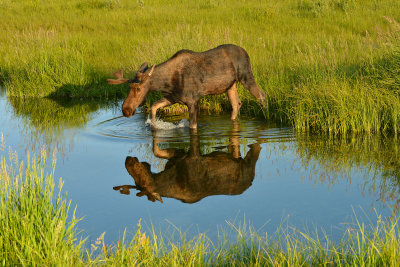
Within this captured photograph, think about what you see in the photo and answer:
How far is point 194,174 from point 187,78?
285 centimetres

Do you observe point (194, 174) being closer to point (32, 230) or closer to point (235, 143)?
point (235, 143)

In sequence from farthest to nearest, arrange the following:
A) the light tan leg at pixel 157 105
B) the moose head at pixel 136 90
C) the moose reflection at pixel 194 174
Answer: the light tan leg at pixel 157 105 → the moose head at pixel 136 90 → the moose reflection at pixel 194 174

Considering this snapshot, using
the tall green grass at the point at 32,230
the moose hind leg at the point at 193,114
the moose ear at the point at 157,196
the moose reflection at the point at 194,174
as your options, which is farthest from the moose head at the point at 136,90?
the tall green grass at the point at 32,230

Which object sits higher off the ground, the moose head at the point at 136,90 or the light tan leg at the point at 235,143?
the moose head at the point at 136,90

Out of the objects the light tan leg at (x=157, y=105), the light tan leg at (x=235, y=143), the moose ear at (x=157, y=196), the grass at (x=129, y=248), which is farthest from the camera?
the light tan leg at (x=157, y=105)

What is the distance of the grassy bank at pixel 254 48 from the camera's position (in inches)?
392

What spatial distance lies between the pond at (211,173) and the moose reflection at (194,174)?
0.01 metres

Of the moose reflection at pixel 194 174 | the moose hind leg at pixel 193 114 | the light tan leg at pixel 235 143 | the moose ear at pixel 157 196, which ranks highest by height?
the moose hind leg at pixel 193 114

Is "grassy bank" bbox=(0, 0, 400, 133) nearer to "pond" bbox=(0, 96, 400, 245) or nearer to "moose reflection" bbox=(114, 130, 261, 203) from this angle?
"pond" bbox=(0, 96, 400, 245)

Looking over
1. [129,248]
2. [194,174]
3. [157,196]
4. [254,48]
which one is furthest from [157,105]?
[129,248]

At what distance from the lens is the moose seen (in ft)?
32.6

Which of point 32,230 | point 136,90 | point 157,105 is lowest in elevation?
point 32,230

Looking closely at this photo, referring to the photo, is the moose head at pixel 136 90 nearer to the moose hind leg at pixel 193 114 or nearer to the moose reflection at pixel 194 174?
the moose hind leg at pixel 193 114

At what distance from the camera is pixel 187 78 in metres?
10.0
